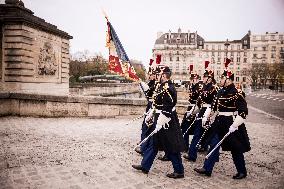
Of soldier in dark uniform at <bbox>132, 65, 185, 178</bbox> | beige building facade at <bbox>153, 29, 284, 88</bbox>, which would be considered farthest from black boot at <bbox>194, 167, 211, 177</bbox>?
beige building facade at <bbox>153, 29, 284, 88</bbox>

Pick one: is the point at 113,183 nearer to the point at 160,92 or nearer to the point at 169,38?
the point at 160,92

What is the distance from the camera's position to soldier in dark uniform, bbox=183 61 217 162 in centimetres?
750

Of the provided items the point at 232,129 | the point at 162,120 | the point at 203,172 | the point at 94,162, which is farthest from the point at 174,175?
the point at 94,162

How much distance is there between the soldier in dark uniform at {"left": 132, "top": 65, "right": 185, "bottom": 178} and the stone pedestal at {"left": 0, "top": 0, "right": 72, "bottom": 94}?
14.2 metres

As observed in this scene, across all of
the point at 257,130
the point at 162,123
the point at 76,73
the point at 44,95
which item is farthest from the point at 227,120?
the point at 76,73

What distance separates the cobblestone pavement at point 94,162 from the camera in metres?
5.66

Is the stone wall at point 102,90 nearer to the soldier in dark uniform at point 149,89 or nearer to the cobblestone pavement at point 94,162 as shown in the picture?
the cobblestone pavement at point 94,162

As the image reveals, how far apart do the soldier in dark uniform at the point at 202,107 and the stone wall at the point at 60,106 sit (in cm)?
592

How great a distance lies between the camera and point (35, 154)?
23.6 feet

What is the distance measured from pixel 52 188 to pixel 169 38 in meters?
108

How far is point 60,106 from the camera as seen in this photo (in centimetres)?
1290

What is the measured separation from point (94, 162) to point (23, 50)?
544 inches

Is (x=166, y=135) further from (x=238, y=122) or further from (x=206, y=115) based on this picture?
(x=206, y=115)

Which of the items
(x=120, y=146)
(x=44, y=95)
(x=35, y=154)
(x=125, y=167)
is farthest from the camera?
(x=44, y=95)
